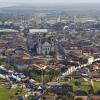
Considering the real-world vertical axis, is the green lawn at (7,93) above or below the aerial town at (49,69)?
above

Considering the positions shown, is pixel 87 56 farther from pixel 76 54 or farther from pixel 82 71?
pixel 82 71

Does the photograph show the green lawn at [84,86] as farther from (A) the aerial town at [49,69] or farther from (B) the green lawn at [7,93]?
(B) the green lawn at [7,93]

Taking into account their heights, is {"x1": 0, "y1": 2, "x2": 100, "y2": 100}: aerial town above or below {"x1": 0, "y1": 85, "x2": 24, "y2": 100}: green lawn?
below

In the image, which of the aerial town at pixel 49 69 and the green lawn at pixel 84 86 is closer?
the aerial town at pixel 49 69

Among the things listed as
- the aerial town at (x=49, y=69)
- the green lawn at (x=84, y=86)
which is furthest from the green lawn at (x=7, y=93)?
the green lawn at (x=84, y=86)

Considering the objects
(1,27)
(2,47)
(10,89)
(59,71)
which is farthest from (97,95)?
(1,27)

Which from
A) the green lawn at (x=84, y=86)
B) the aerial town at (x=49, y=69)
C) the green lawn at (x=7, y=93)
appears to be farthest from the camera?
the green lawn at (x=84, y=86)

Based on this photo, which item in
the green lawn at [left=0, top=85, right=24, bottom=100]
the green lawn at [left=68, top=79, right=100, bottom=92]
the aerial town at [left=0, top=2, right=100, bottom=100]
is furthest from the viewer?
the green lawn at [left=68, top=79, right=100, bottom=92]

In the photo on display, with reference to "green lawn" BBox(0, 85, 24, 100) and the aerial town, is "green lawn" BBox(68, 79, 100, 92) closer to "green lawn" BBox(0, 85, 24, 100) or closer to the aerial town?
the aerial town

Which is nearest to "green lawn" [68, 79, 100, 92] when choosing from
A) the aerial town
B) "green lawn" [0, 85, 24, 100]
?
the aerial town

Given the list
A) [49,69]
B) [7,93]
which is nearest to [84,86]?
[7,93]

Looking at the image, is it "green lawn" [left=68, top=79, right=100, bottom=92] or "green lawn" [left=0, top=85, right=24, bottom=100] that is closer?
"green lawn" [left=0, top=85, right=24, bottom=100]

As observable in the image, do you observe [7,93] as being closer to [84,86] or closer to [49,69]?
[84,86]
